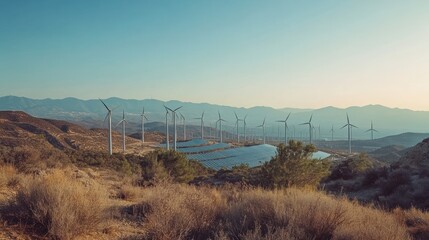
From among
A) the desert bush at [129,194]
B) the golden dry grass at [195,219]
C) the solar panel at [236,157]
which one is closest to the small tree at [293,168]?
the desert bush at [129,194]

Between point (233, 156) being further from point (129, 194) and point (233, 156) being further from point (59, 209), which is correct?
point (59, 209)

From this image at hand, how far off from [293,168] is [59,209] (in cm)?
1773

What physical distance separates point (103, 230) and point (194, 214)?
77.6 inches

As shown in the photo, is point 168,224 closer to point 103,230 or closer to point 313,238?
point 103,230

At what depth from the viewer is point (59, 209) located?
7.06 metres

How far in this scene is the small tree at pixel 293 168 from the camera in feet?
74.0

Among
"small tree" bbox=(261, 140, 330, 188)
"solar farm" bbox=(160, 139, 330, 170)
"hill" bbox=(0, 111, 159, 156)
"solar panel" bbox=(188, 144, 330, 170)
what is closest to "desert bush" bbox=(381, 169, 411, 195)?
"small tree" bbox=(261, 140, 330, 188)

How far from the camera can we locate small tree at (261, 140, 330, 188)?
74.0 feet

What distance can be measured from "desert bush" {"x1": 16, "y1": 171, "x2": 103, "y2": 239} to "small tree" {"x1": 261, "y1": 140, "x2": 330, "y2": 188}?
1556cm

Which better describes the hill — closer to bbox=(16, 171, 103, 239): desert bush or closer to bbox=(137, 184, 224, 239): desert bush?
bbox=(16, 171, 103, 239): desert bush

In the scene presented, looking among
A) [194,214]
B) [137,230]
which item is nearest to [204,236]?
[194,214]

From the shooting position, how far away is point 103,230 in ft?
25.7

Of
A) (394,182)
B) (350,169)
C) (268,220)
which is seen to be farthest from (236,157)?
(268,220)

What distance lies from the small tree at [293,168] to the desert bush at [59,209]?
51.1ft
